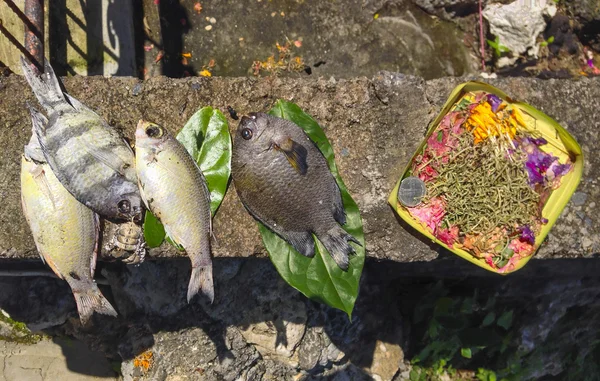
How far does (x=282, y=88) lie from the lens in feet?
8.67

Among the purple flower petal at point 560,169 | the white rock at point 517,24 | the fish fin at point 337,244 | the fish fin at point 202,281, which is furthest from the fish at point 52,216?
the white rock at point 517,24

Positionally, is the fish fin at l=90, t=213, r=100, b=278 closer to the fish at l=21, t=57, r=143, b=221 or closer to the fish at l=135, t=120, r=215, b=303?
the fish at l=21, t=57, r=143, b=221

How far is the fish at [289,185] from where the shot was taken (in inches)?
93.0

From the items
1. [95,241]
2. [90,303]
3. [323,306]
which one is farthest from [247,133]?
[323,306]

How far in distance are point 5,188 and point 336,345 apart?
236 centimetres

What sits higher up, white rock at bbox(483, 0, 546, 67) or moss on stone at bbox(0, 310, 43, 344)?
white rock at bbox(483, 0, 546, 67)

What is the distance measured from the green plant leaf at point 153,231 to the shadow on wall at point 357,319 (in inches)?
31.4

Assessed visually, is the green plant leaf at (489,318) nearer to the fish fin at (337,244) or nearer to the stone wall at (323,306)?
the stone wall at (323,306)

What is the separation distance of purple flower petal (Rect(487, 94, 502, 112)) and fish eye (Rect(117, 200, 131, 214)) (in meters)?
1.88

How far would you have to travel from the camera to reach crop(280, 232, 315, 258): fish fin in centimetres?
245

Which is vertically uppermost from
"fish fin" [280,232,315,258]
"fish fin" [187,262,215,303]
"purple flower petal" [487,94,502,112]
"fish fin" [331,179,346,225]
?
"purple flower petal" [487,94,502,112]

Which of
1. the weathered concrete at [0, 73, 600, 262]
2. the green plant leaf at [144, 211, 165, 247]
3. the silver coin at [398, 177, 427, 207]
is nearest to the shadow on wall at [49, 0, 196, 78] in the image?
the weathered concrete at [0, 73, 600, 262]

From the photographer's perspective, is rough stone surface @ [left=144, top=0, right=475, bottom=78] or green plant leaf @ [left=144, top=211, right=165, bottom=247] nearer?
green plant leaf @ [left=144, top=211, right=165, bottom=247]

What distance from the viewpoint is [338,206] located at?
245cm
